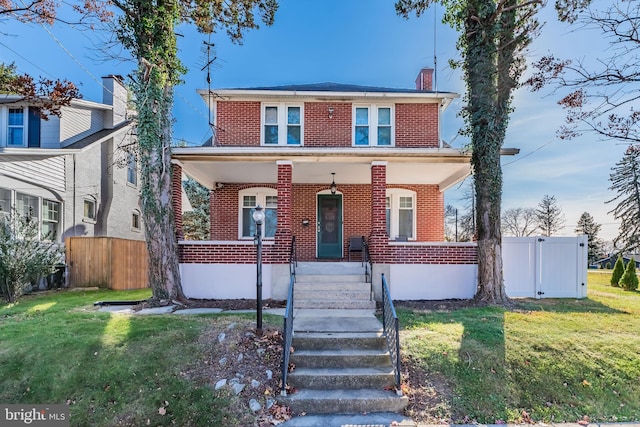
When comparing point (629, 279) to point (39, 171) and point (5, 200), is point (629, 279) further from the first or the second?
point (5, 200)

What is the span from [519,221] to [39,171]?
133ft

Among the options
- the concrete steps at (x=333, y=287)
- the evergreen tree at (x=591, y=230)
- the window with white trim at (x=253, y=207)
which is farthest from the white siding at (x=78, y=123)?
the evergreen tree at (x=591, y=230)

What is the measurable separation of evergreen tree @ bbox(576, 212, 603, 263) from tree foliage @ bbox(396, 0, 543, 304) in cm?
3575

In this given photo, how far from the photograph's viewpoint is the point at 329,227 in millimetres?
12562

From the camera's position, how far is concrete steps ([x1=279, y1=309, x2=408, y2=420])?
170 inches

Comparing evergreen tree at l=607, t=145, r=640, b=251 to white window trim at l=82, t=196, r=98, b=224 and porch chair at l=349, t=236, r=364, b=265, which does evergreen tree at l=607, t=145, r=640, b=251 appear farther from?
white window trim at l=82, t=196, r=98, b=224

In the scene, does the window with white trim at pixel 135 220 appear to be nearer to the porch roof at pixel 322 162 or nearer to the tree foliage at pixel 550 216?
the porch roof at pixel 322 162

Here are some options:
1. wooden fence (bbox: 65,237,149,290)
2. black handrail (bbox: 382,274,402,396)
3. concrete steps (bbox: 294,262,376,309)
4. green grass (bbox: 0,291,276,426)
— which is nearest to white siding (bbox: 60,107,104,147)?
wooden fence (bbox: 65,237,149,290)

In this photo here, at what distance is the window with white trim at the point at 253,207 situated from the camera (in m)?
12.5

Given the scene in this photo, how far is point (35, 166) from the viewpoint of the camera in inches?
459

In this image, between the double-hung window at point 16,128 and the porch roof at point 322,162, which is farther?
the double-hung window at point 16,128

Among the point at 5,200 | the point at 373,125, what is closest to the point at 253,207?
the point at 373,125

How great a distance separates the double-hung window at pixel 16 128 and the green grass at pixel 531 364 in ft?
47.0

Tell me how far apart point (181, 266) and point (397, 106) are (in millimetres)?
8576
